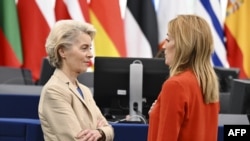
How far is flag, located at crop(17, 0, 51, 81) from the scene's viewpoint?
7.45 m

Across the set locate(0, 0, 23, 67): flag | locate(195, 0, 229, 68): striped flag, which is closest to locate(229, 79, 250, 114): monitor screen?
locate(195, 0, 229, 68): striped flag

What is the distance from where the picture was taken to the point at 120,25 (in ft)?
24.9

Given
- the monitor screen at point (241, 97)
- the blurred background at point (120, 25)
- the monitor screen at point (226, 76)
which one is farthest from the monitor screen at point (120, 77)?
the blurred background at point (120, 25)

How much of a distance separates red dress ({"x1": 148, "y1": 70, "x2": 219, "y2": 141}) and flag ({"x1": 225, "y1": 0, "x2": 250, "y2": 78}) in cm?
555

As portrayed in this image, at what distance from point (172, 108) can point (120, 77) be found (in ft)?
7.01

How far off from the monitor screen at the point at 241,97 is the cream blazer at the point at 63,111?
154cm

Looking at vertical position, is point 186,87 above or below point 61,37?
below

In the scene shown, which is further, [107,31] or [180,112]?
[107,31]

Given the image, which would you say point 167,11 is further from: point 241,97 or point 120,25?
point 241,97

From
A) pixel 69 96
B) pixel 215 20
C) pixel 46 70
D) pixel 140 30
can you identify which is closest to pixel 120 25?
pixel 140 30

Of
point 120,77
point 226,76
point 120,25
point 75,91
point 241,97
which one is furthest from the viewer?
point 120,25

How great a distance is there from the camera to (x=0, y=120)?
3.17 metres

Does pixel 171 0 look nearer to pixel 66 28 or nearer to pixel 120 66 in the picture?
pixel 120 66

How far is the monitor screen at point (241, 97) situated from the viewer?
4133 mm
